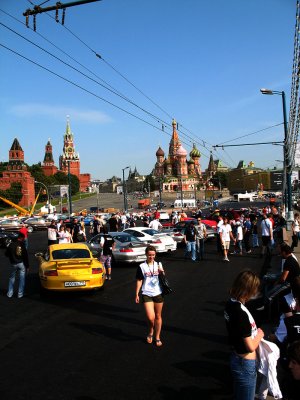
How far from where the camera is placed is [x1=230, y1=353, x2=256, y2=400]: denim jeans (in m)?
3.89

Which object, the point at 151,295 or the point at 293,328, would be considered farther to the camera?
the point at 151,295

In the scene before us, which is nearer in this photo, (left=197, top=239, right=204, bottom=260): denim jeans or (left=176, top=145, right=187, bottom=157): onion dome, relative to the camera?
(left=197, top=239, right=204, bottom=260): denim jeans

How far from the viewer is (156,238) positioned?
59.9 feet

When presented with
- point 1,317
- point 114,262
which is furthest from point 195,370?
point 114,262

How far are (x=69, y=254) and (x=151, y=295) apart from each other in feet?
17.5

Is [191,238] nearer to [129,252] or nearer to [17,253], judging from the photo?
[129,252]

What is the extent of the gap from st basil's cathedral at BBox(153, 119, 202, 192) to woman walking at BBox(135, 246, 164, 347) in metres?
150

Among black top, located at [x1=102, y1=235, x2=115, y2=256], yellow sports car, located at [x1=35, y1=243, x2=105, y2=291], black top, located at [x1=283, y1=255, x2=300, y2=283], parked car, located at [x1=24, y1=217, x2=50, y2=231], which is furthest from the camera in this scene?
parked car, located at [x1=24, y1=217, x2=50, y2=231]

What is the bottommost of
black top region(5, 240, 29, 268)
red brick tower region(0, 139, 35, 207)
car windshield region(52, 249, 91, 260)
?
car windshield region(52, 249, 91, 260)

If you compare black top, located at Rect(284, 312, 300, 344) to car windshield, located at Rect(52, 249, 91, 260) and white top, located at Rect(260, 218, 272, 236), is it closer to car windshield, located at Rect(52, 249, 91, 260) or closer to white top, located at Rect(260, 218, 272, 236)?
car windshield, located at Rect(52, 249, 91, 260)

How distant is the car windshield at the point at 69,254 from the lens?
11611 mm

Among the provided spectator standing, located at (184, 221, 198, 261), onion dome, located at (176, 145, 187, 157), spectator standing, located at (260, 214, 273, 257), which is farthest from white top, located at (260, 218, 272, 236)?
onion dome, located at (176, 145, 187, 157)

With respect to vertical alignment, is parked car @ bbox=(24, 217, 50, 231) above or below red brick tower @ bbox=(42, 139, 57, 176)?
below

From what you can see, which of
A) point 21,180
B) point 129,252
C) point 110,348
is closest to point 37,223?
point 129,252
